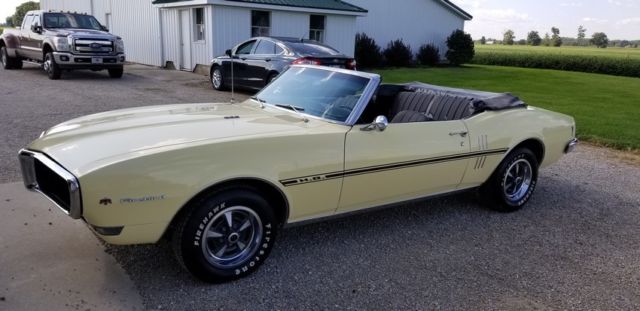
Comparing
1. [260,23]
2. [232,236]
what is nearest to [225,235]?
[232,236]

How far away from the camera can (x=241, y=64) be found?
13094mm

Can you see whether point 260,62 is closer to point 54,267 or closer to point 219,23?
point 219,23

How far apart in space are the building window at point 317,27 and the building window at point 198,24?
14.6ft

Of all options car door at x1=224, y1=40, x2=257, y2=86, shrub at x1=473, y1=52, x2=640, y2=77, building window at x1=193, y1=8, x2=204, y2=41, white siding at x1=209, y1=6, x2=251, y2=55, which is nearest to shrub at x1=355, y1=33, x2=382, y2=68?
white siding at x1=209, y1=6, x2=251, y2=55

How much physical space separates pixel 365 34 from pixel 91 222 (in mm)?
22922

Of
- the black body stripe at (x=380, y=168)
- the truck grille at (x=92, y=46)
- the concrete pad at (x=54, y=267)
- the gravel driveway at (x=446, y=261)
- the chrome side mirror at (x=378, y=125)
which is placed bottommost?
the gravel driveway at (x=446, y=261)

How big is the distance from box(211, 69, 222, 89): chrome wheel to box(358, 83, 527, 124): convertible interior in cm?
895

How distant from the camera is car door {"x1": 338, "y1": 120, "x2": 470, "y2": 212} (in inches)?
148

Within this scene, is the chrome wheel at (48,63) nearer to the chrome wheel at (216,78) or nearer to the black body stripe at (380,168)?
the chrome wheel at (216,78)

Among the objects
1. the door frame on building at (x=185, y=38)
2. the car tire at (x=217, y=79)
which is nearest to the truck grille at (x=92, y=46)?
the car tire at (x=217, y=79)

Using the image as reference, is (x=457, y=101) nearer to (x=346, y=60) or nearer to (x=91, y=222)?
(x=91, y=222)

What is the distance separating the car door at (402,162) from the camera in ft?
12.3

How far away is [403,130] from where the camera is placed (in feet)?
13.2

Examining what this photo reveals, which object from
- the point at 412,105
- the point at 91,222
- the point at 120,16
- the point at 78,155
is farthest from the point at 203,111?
the point at 120,16
